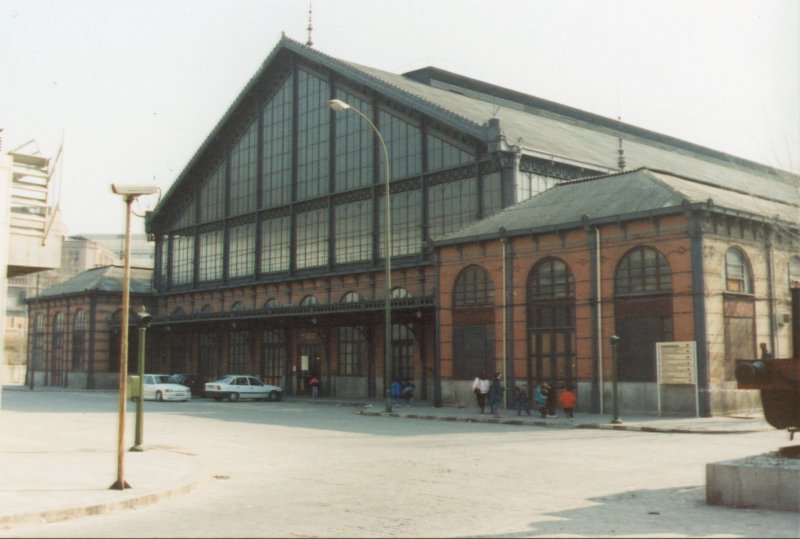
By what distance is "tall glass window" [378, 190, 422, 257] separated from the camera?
4755cm

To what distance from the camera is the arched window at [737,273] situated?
103ft

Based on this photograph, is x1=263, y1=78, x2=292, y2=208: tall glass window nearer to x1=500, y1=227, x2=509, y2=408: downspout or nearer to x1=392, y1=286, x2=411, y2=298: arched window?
x1=392, y1=286, x2=411, y2=298: arched window

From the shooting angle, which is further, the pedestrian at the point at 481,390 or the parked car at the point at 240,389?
the parked car at the point at 240,389

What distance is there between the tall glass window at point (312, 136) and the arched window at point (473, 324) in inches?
760

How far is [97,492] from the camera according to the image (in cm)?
1234

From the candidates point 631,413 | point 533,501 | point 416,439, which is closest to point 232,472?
point 533,501

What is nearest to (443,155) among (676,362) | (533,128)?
(533,128)

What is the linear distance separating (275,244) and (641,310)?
31975 millimetres

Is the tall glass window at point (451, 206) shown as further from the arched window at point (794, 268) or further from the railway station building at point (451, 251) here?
the arched window at point (794, 268)

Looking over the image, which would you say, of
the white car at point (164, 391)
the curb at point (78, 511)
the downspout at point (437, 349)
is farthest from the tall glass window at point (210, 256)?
the curb at point (78, 511)


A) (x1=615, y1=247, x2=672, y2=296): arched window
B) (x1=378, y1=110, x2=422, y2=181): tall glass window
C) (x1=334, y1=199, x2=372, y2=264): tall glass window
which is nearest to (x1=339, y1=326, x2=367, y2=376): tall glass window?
(x1=334, y1=199, x2=372, y2=264): tall glass window

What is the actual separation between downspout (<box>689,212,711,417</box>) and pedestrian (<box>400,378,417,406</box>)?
15.4 m

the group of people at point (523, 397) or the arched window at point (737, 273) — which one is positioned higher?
the arched window at point (737, 273)

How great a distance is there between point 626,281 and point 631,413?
4.93 m
